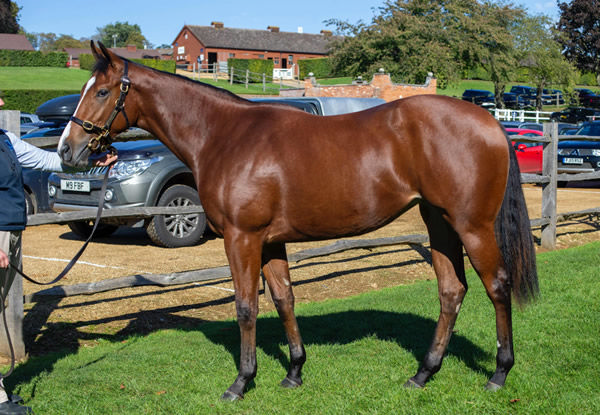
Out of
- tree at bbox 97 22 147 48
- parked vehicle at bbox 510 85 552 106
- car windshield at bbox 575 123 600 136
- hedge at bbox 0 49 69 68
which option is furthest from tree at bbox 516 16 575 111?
tree at bbox 97 22 147 48

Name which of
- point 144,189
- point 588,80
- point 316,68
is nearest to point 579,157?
point 144,189

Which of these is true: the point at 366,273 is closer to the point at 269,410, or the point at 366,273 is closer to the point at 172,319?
the point at 172,319

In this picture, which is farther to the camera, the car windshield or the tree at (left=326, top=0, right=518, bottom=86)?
the tree at (left=326, top=0, right=518, bottom=86)

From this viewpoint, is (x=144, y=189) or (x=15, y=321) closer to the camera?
(x=15, y=321)

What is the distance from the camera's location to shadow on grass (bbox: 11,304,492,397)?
4.88m

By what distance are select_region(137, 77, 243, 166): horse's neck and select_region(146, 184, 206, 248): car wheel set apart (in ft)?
15.4

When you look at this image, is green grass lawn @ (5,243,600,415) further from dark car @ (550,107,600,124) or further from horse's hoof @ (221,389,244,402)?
dark car @ (550,107,600,124)

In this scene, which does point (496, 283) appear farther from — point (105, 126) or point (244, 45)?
point (244, 45)

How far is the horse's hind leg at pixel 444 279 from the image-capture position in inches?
171

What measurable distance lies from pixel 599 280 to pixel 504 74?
35.6 metres

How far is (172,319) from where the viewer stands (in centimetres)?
644

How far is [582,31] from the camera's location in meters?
58.5

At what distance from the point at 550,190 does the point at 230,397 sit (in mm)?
7813

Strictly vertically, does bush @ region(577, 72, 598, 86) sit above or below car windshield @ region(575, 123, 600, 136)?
above
